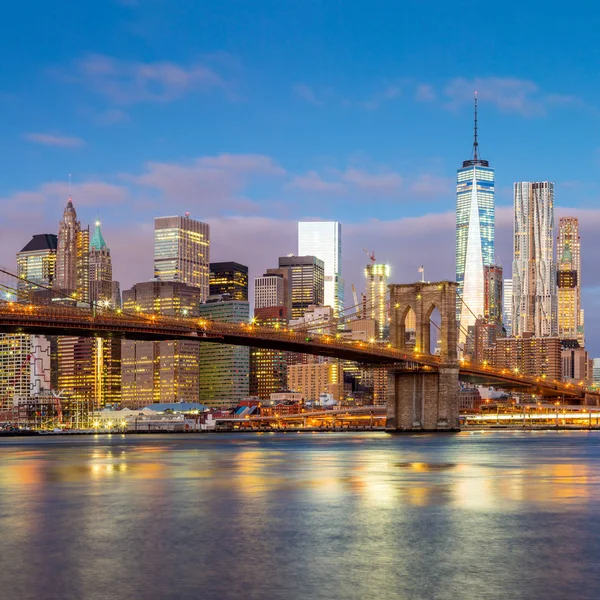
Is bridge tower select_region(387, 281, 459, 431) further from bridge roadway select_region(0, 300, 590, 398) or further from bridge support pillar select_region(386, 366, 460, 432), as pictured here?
bridge roadway select_region(0, 300, 590, 398)

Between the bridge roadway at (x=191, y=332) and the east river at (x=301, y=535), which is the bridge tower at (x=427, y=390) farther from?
the east river at (x=301, y=535)

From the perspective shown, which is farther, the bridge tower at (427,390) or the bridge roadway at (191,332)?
the bridge tower at (427,390)

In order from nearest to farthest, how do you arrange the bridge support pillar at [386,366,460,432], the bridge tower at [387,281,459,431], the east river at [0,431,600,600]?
the east river at [0,431,600,600], the bridge tower at [387,281,459,431], the bridge support pillar at [386,366,460,432]

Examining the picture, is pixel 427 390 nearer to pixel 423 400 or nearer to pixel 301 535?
pixel 423 400

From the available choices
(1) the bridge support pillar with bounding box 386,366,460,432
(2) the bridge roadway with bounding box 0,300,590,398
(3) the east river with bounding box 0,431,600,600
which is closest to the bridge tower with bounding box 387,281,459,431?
(1) the bridge support pillar with bounding box 386,366,460,432

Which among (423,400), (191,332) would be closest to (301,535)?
(191,332)

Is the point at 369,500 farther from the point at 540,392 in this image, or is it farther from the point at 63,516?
the point at 540,392

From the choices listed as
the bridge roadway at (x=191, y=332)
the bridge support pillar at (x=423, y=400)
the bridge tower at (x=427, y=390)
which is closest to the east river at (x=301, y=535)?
the bridge roadway at (x=191, y=332)
